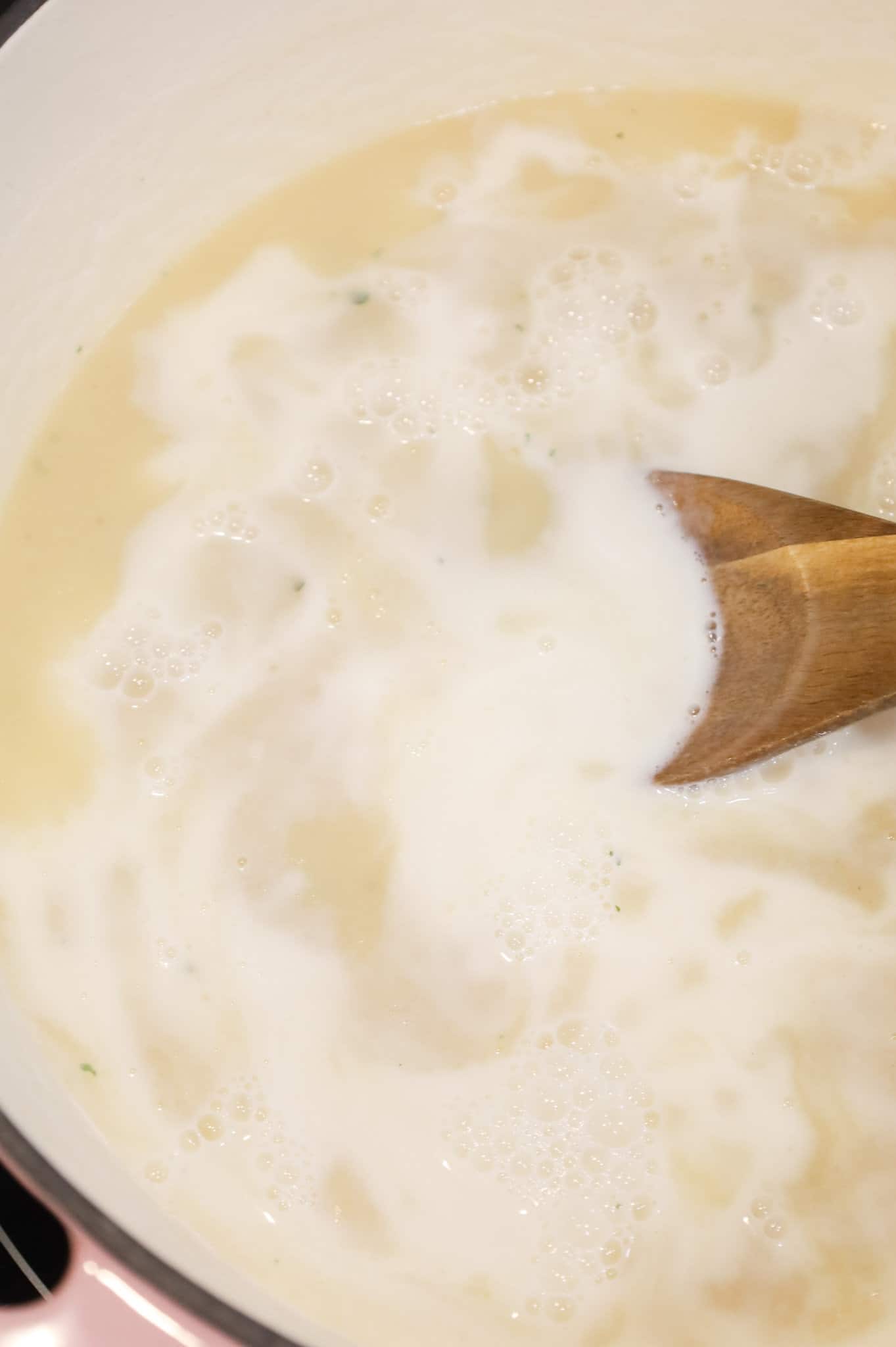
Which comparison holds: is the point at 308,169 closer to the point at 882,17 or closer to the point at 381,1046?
the point at 882,17

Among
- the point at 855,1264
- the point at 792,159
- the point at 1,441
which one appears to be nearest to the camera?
the point at 855,1264

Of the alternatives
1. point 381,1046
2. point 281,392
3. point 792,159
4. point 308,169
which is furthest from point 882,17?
point 381,1046

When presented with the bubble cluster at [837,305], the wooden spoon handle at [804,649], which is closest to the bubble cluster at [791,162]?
the bubble cluster at [837,305]

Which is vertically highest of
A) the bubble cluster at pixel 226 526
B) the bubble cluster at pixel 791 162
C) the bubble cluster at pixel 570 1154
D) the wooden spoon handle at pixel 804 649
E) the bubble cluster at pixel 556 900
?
the bubble cluster at pixel 226 526

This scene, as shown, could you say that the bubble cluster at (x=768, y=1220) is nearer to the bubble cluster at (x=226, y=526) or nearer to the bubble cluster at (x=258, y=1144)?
the bubble cluster at (x=258, y=1144)

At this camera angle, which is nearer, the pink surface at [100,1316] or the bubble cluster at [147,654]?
the pink surface at [100,1316]

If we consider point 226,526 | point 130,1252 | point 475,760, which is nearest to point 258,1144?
point 130,1252
